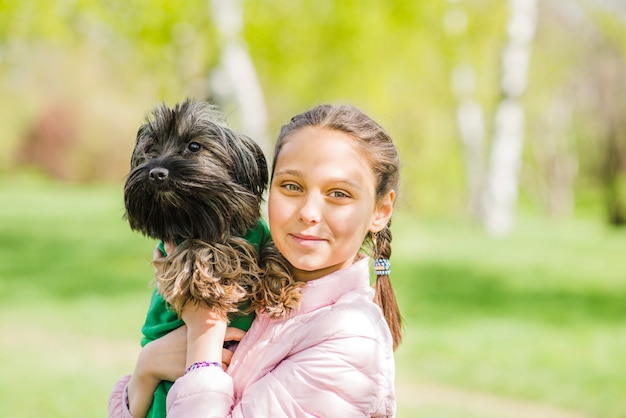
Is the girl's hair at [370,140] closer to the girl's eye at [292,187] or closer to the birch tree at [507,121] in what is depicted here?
the girl's eye at [292,187]

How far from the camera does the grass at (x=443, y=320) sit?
7344mm

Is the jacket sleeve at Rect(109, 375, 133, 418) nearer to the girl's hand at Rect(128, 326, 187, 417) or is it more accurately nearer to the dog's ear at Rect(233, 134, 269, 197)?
the girl's hand at Rect(128, 326, 187, 417)

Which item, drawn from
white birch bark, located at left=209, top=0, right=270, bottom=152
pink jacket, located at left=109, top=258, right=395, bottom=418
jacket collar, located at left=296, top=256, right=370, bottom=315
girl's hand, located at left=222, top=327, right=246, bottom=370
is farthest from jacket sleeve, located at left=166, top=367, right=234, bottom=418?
white birch bark, located at left=209, top=0, right=270, bottom=152

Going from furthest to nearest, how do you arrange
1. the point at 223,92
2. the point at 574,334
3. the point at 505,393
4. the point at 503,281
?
the point at 223,92, the point at 503,281, the point at 574,334, the point at 505,393

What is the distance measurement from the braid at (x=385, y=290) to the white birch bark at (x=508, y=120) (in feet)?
44.6

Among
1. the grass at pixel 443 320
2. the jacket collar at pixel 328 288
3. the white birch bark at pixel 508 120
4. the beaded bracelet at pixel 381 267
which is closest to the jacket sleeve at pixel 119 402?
the jacket collar at pixel 328 288

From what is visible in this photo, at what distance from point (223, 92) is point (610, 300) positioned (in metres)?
6.39

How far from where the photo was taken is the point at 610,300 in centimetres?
1060

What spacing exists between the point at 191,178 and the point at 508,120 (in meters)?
14.3

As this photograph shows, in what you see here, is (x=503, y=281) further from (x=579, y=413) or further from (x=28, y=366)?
(x=28, y=366)

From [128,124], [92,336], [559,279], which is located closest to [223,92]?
[92,336]

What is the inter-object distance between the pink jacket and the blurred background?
24.5 inches

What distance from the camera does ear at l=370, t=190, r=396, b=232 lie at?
231cm

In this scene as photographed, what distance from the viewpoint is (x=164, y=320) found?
2.32m
